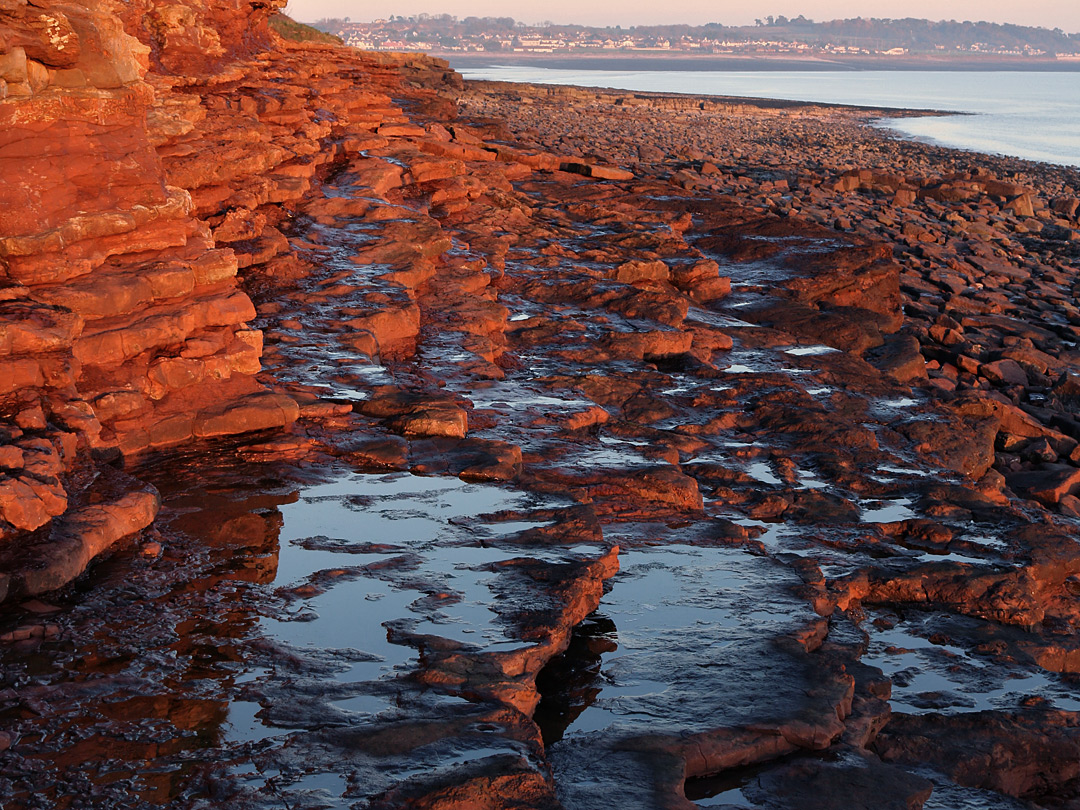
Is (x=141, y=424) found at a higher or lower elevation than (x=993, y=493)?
higher

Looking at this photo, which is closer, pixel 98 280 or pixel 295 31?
pixel 98 280

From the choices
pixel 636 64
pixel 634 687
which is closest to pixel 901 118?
pixel 634 687

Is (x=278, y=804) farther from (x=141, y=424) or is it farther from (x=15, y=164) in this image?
(x=15, y=164)

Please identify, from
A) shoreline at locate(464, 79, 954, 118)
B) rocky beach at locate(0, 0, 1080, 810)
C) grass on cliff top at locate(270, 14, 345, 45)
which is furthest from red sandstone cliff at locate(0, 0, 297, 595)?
shoreline at locate(464, 79, 954, 118)

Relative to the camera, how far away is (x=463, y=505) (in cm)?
674

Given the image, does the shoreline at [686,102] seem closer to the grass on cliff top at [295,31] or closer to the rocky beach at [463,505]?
the grass on cliff top at [295,31]

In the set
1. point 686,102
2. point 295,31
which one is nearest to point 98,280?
point 295,31

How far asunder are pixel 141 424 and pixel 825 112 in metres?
65.8

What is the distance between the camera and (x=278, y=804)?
3770 millimetres

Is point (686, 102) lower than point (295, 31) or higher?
lower

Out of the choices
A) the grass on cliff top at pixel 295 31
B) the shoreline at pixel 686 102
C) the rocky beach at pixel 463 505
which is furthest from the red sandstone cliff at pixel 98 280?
the shoreline at pixel 686 102

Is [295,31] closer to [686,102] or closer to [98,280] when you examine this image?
[686,102]

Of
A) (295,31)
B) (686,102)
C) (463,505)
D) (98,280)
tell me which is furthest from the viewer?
(686,102)

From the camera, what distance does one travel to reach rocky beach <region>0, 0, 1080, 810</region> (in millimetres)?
4355
